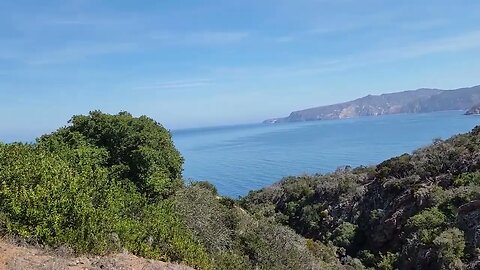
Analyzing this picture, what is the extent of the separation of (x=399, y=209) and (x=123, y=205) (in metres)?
22.1

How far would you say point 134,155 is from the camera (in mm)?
20391

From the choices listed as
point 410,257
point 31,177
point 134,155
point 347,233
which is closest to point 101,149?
point 134,155

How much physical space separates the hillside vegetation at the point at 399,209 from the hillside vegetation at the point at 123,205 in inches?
159

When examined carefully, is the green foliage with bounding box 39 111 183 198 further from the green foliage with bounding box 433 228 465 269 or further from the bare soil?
the green foliage with bounding box 433 228 465 269

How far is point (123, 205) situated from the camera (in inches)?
585

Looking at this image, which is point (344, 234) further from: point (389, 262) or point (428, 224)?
point (428, 224)

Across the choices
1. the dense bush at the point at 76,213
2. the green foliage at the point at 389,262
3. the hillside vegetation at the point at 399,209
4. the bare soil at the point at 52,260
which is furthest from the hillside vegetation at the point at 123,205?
→ the hillside vegetation at the point at 399,209

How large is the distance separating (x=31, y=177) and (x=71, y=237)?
2725mm

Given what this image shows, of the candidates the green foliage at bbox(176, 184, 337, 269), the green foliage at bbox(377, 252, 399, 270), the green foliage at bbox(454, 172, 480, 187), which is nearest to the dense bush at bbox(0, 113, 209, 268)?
the green foliage at bbox(176, 184, 337, 269)

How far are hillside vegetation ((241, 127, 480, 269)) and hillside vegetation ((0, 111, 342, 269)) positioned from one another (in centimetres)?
405

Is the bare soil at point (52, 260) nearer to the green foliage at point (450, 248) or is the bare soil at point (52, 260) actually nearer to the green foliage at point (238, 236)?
the green foliage at point (238, 236)

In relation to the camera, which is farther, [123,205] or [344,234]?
[344,234]

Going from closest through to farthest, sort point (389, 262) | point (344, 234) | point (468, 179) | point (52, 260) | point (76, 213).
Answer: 1. point (52, 260)
2. point (76, 213)
3. point (389, 262)
4. point (468, 179)
5. point (344, 234)

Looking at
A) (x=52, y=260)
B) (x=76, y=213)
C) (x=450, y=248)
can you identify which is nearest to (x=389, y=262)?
(x=450, y=248)
